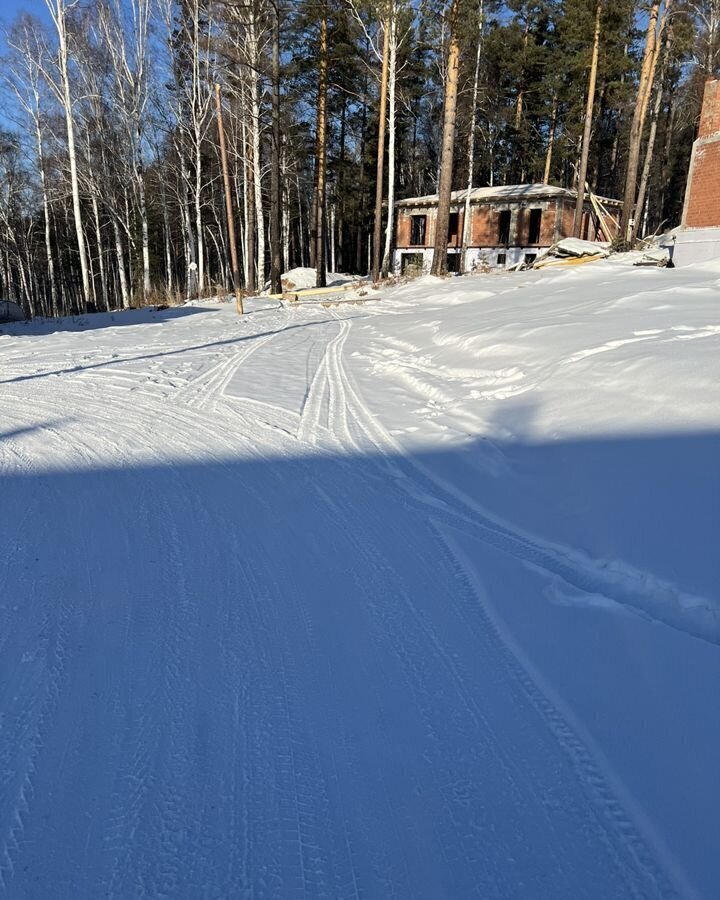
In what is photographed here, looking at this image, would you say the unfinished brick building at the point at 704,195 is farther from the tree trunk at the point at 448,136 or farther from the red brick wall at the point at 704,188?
the tree trunk at the point at 448,136

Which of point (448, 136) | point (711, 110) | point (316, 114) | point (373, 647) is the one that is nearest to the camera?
point (373, 647)

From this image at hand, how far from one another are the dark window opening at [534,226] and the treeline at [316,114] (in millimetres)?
3979

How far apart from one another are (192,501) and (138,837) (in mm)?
2108

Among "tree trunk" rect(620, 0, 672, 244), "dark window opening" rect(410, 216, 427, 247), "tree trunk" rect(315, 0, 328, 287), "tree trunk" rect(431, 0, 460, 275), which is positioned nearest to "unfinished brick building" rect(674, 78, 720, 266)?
"tree trunk" rect(620, 0, 672, 244)

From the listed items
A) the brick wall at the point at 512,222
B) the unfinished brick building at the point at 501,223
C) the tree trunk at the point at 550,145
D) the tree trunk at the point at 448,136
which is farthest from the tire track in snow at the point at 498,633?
the tree trunk at the point at 550,145

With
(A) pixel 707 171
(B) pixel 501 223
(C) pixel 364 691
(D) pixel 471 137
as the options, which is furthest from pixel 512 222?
(C) pixel 364 691

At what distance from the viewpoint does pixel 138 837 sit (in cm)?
146

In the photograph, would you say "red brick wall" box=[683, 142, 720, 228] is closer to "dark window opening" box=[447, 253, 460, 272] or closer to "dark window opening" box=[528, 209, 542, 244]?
"dark window opening" box=[528, 209, 542, 244]

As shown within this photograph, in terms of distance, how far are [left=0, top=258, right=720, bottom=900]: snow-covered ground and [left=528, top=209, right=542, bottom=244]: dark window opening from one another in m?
27.8

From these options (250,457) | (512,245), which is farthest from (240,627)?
(512,245)

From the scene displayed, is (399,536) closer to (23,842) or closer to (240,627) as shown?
(240,627)

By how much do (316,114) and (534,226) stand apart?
12.8 metres

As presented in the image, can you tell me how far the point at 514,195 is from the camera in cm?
2872

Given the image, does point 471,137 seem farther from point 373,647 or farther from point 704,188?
point 373,647
